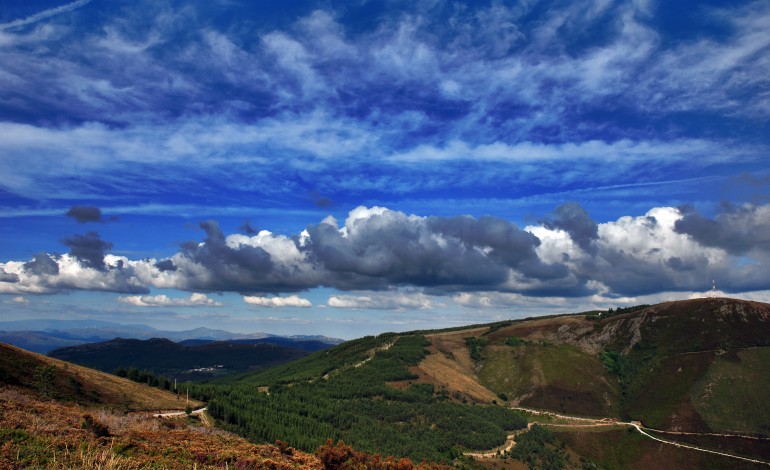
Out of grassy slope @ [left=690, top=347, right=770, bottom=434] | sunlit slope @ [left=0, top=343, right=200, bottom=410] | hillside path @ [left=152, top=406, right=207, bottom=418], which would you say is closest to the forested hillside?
hillside path @ [left=152, top=406, right=207, bottom=418]

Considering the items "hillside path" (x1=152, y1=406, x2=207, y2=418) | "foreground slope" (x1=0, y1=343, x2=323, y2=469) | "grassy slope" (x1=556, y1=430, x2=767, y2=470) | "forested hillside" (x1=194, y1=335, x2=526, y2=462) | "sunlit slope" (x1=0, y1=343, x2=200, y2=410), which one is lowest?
"grassy slope" (x1=556, y1=430, x2=767, y2=470)

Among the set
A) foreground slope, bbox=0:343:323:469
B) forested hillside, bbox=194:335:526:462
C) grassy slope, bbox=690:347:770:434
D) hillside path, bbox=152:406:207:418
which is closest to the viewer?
foreground slope, bbox=0:343:323:469

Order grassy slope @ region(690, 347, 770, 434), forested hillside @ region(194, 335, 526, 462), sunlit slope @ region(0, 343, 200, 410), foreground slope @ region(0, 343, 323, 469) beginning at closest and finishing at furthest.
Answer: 1. foreground slope @ region(0, 343, 323, 469)
2. sunlit slope @ region(0, 343, 200, 410)
3. forested hillside @ region(194, 335, 526, 462)
4. grassy slope @ region(690, 347, 770, 434)

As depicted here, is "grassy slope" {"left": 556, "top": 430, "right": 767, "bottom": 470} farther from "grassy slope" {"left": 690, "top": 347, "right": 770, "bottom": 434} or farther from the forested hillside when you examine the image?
"grassy slope" {"left": 690, "top": 347, "right": 770, "bottom": 434}

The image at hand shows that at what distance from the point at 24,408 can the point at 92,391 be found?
5800cm

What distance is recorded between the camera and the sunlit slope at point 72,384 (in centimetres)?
8105

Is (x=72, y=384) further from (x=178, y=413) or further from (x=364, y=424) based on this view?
(x=364, y=424)

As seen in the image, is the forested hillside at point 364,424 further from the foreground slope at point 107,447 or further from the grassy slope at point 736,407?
the grassy slope at point 736,407

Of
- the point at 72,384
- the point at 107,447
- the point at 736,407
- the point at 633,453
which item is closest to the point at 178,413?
the point at 72,384

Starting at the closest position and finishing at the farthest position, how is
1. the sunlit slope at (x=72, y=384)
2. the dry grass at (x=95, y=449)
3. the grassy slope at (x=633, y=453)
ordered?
the dry grass at (x=95, y=449)
the sunlit slope at (x=72, y=384)
the grassy slope at (x=633, y=453)

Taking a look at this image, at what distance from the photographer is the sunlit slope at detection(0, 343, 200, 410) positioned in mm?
81050

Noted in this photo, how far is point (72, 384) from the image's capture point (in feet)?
292

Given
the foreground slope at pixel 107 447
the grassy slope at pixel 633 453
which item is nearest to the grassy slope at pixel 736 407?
the grassy slope at pixel 633 453

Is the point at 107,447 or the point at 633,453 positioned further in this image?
the point at 633,453
